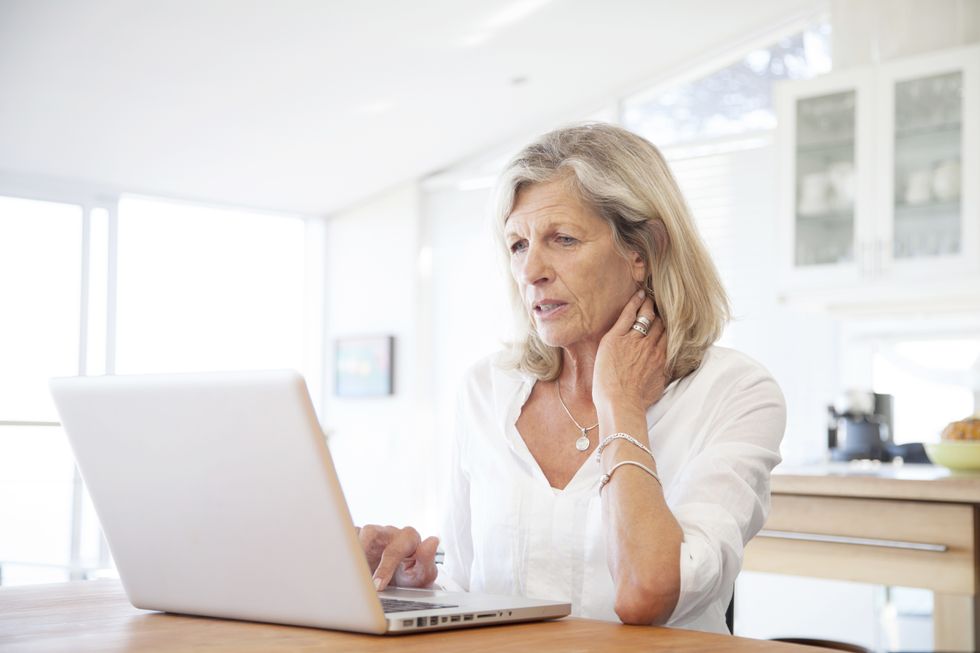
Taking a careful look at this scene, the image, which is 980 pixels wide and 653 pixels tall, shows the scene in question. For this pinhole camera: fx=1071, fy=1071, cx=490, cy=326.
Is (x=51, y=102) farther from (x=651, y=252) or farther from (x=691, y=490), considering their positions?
(x=691, y=490)

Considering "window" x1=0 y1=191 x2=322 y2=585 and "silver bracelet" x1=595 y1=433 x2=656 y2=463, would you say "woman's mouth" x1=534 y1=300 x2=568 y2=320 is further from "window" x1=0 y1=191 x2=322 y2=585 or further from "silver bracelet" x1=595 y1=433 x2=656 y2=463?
"window" x1=0 y1=191 x2=322 y2=585

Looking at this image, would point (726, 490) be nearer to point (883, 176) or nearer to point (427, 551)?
point (427, 551)

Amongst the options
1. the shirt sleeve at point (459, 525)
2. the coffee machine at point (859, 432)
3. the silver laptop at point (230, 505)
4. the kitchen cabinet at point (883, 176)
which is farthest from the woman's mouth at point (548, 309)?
the kitchen cabinet at point (883, 176)

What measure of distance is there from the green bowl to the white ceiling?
2574 mm

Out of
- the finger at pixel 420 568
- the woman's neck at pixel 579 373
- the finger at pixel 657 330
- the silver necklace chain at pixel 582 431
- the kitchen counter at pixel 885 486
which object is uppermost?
the finger at pixel 657 330

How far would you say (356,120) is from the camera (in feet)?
17.6

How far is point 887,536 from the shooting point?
2.46 metres

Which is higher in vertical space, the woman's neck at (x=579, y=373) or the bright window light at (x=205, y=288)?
the bright window light at (x=205, y=288)

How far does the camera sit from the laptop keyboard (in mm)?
998

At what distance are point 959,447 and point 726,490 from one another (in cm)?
177

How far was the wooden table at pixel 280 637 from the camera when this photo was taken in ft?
2.88

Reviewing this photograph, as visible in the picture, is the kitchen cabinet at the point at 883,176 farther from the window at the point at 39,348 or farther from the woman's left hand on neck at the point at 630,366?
the window at the point at 39,348

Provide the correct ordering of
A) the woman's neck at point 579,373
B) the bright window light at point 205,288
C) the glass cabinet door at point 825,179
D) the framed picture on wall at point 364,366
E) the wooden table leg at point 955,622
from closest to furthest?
1. the woman's neck at point 579,373
2. the wooden table leg at point 955,622
3. the glass cabinet door at point 825,179
4. the bright window light at point 205,288
5. the framed picture on wall at point 364,366

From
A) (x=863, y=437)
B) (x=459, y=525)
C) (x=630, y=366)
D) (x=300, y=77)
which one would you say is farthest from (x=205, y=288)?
(x=630, y=366)
